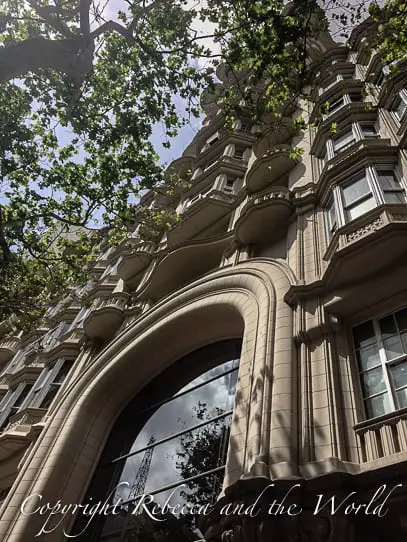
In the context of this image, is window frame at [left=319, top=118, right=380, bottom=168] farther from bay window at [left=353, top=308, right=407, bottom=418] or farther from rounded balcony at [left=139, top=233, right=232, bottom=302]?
bay window at [left=353, top=308, right=407, bottom=418]

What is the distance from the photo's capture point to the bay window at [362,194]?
396 inches

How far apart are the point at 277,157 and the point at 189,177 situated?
35.1 ft

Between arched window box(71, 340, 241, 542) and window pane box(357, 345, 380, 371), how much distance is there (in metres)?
3.61

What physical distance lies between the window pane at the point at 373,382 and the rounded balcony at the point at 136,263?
13049 mm

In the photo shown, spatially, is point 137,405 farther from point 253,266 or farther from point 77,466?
point 253,266

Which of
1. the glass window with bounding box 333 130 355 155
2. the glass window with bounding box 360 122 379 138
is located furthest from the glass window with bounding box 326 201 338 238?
the glass window with bounding box 360 122 379 138

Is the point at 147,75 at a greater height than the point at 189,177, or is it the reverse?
the point at 189,177

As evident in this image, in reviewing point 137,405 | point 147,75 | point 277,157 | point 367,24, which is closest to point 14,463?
point 137,405

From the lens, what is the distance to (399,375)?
6984 mm

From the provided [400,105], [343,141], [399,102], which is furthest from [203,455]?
[399,102]

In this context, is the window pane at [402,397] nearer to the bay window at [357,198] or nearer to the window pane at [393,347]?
the window pane at [393,347]

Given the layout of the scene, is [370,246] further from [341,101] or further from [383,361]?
[341,101]

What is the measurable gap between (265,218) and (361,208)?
340cm

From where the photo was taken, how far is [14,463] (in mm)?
14367
